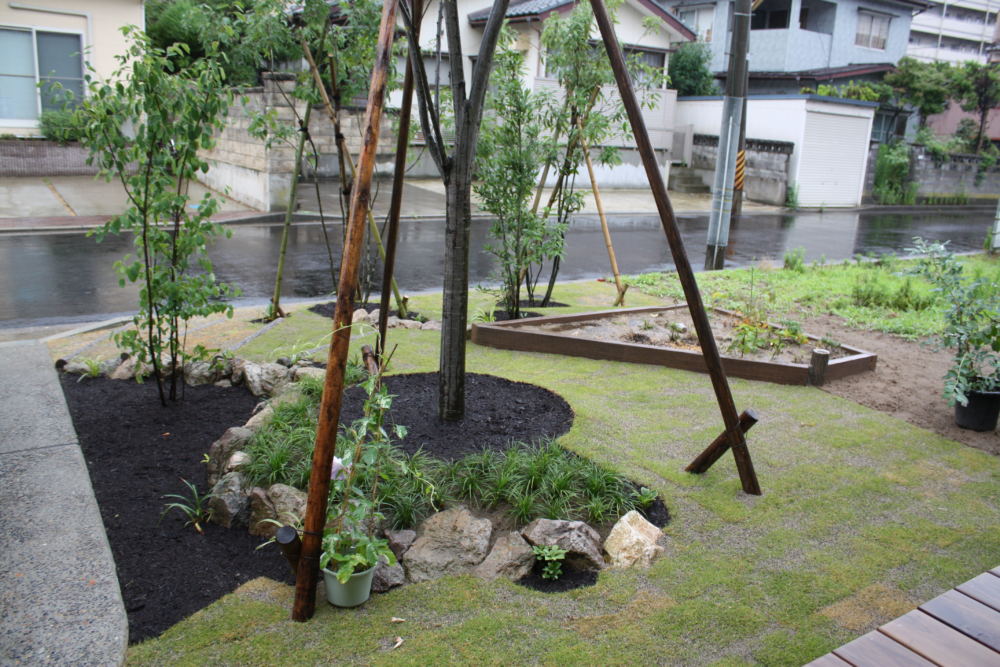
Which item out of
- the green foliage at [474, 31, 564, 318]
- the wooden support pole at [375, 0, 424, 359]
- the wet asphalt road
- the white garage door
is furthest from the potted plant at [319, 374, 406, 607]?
the white garage door

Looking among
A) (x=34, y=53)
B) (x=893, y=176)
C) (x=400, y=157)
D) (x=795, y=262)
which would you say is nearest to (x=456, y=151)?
(x=400, y=157)

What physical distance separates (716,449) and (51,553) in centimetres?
341

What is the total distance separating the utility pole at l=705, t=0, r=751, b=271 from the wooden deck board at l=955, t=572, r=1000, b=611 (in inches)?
360

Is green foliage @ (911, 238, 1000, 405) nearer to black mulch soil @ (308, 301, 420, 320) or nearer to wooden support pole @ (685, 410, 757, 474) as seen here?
wooden support pole @ (685, 410, 757, 474)

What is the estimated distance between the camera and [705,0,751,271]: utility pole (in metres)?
11.5

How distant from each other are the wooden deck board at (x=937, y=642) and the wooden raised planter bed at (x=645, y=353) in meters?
4.02

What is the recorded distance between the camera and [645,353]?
6.90m

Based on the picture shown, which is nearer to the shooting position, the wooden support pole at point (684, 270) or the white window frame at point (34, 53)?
the wooden support pole at point (684, 270)

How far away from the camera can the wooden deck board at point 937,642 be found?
8.02 ft

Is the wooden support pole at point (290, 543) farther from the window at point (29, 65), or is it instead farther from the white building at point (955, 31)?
the white building at point (955, 31)

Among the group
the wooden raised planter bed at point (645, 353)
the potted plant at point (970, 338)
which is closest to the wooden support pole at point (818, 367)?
the wooden raised planter bed at point (645, 353)

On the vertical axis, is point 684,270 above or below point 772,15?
below

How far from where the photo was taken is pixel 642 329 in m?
7.72

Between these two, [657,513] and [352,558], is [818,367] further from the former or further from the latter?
[352,558]
